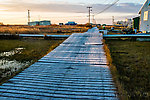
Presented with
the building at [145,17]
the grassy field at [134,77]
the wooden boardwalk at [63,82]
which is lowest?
the grassy field at [134,77]

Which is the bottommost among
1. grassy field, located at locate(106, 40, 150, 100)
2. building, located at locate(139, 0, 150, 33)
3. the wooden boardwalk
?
grassy field, located at locate(106, 40, 150, 100)

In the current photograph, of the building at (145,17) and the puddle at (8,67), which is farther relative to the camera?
the building at (145,17)

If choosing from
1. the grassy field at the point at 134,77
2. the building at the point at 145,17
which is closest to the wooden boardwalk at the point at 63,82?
the grassy field at the point at 134,77

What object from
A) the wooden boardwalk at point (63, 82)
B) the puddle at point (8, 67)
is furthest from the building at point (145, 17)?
the puddle at point (8, 67)

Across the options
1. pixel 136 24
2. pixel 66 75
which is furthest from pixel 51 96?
pixel 136 24

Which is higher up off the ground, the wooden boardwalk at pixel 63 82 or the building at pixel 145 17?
the building at pixel 145 17

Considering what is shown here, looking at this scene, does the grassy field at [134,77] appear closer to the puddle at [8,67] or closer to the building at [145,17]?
the puddle at [8,67]

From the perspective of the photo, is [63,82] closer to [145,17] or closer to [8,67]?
[8,67]

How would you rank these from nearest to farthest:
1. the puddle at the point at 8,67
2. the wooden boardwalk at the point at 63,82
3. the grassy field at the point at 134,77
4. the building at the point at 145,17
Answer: the wooden boardwalk at the point at 63,82 → the grassy field at the point at 134,77 → the puddle at the point at 8,67 → the building at the point at 145,17

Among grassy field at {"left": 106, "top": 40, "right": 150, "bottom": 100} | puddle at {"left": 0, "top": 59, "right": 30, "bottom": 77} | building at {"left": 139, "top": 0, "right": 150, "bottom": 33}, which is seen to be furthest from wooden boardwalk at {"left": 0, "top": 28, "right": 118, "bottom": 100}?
building at {"left": 139, "top": 0, "right": 150, "bottom": 33}

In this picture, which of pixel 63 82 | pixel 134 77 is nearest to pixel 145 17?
pixel 134 77

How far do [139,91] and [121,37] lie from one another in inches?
566

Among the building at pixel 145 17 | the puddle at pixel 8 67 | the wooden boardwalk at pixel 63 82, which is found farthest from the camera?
the building at pixel 145 17

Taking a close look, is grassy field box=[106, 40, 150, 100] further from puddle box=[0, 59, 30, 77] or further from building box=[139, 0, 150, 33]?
building box=[139, 0, 150, 33]
